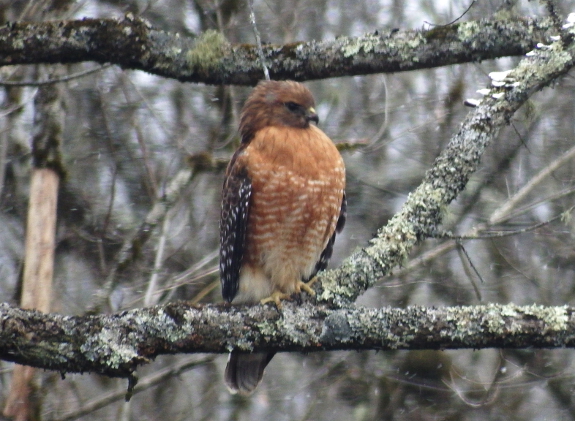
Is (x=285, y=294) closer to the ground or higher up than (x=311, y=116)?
closer to the ground

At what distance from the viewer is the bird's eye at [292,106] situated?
4738 mm

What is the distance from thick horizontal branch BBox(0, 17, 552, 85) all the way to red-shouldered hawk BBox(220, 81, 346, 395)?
0.30 meters

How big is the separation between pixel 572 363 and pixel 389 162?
267cm

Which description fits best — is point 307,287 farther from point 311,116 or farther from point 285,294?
point 311,116

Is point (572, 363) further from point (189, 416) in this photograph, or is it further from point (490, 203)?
point (189, 416)

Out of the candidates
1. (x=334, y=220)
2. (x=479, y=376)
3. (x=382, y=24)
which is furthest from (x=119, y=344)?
(x=382, y=24)

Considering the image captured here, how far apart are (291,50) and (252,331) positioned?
185cm

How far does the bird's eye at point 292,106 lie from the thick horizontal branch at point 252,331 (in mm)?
1745

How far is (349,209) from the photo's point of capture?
7.47 meters

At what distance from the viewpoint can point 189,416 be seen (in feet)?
22.3

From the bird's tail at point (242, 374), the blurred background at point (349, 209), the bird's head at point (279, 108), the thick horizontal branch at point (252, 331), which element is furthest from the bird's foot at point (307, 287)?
the blurred background at point (349, 209)

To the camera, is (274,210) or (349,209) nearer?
(274,210)

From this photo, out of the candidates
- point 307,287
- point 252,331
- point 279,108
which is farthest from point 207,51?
point 252,331

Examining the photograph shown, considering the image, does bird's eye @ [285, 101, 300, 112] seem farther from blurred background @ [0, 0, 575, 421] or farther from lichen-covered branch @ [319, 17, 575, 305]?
blurred background @ [0, 0, 575, 421]
